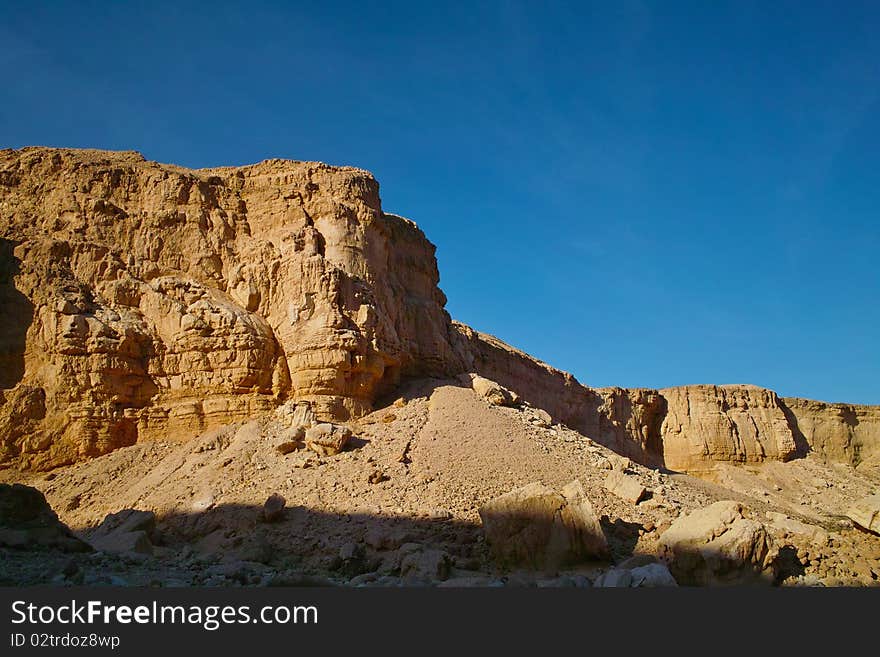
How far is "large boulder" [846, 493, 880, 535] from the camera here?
770 inches

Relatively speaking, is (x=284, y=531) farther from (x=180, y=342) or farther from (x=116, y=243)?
(x=116, y=243)

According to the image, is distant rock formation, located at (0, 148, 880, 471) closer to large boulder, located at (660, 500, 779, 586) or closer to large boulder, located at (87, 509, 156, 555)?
large boulder, located at (87, 509, 156, 555)

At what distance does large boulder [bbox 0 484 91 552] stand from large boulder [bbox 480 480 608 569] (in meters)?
7.81

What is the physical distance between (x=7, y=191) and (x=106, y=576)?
16.4 meters

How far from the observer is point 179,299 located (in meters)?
23.3

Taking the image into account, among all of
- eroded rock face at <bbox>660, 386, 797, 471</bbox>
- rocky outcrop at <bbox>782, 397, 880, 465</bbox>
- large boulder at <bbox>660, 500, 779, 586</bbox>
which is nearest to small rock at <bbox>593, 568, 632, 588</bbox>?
large boulder at <bbox>660, 500, 779, 586</bbox>

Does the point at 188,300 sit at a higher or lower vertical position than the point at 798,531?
higher

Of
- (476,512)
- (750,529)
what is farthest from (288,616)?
(750,529)

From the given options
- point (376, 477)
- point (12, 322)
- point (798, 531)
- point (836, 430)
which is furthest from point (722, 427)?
point (12, 322)

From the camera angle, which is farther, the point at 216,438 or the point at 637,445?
the point at 637,445

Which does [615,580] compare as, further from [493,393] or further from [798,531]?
[493,393]

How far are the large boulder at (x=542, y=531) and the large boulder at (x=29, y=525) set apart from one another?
25.6 ft

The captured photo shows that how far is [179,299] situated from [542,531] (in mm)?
12978

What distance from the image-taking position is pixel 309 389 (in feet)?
71.8
